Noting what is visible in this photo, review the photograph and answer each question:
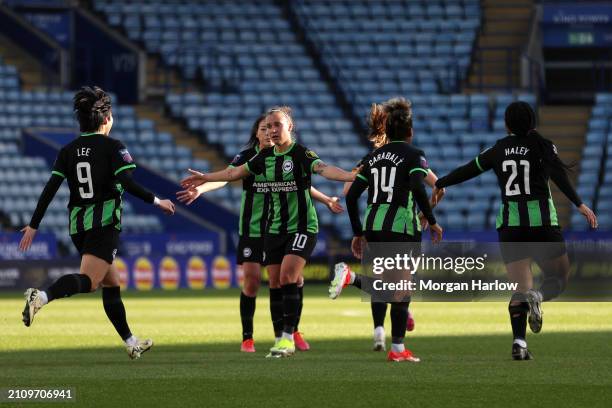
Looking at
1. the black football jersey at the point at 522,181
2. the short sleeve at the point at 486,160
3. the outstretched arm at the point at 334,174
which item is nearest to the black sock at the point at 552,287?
the black football jersey at the point at 522,181

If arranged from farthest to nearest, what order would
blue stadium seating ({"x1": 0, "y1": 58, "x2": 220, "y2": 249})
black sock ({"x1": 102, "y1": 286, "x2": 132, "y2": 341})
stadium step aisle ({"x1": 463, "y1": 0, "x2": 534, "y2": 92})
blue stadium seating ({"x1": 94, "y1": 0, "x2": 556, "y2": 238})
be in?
stadium step aisle ({"x1": 463, "y1": 0, "x2": 534, "y2": 92}) → blue stadium seating ({"x1": 94, "y1": 0, "x2": 556, "y2": 238}) → blue stadium seating ({"x1": 0, "y1": 58, "x2": 220, "y2": 249}) → black sock ({"x1": 102, "y1": 286, "x2": 132, "y2": 341})

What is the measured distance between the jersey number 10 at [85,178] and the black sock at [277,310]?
2.04 metres

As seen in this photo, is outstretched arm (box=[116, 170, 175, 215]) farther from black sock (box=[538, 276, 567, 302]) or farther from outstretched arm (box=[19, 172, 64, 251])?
black sock (box=[538, 276, 567, 302])

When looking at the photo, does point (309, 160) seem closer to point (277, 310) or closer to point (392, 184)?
point (392, 184)

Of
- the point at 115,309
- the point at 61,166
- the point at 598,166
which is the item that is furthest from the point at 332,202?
the point at 598,166

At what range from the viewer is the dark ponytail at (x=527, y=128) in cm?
1038

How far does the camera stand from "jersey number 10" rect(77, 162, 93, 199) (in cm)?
1037

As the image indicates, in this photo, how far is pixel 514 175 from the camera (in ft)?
34.3

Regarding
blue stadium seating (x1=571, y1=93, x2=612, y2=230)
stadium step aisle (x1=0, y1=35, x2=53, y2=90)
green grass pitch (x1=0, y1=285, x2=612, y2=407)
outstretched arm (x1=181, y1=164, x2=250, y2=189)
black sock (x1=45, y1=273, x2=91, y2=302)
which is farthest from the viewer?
stadium step aisle (x1=0, y1=35, x2=53, y2=90)

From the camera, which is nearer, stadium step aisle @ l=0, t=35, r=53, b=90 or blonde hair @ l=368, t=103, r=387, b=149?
blonde hair @ l=368, t=103, r=387, b=149

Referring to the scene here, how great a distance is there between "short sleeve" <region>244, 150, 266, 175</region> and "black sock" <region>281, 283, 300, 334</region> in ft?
3.10

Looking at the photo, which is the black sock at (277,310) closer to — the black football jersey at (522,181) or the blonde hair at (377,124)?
the blonde hair at (377,124)

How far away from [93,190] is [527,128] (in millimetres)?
3156

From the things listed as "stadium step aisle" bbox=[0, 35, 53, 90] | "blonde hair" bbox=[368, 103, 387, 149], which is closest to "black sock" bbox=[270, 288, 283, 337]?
"blonde hair" bbox=[368, 103, 387, 149]
